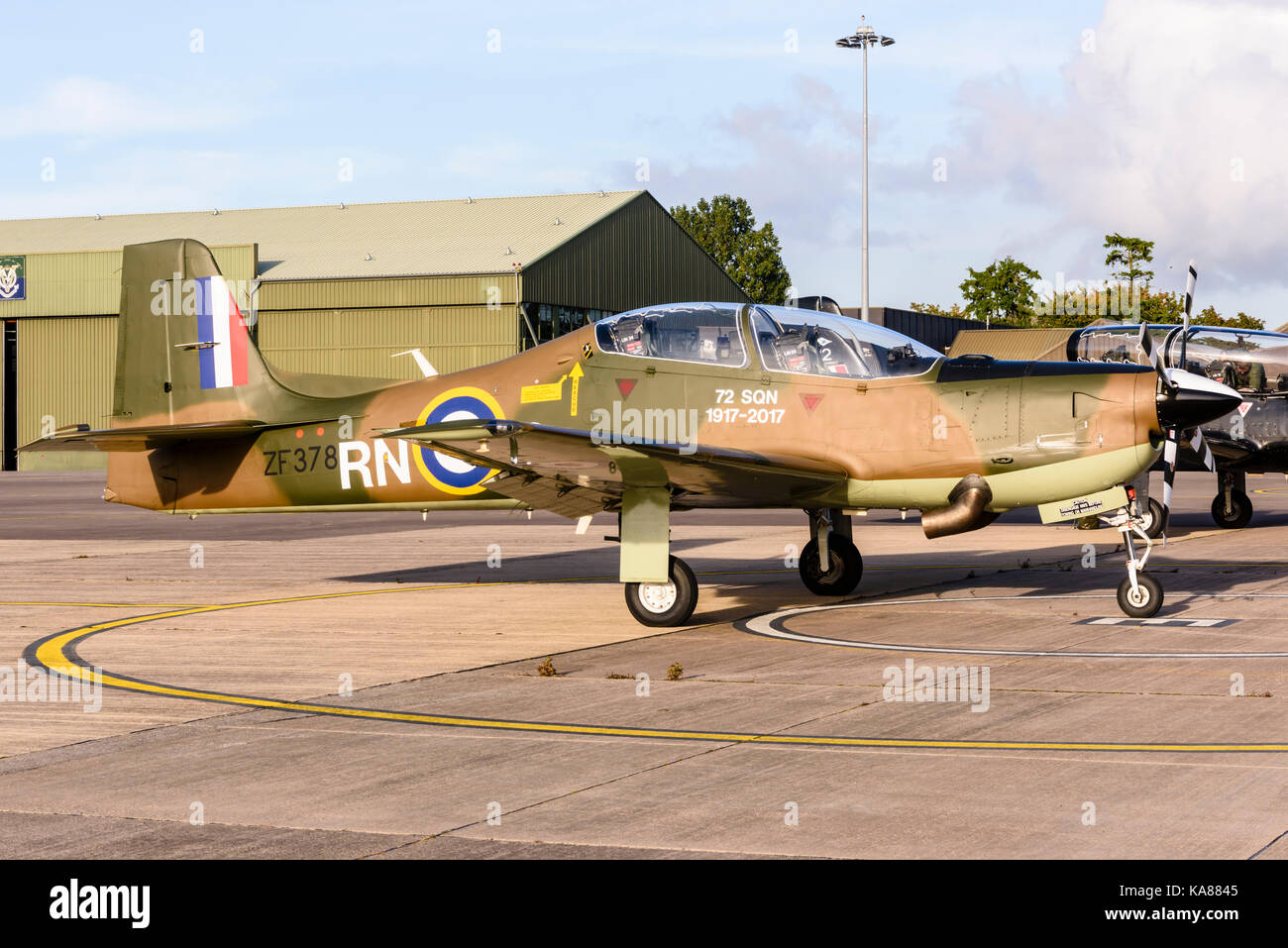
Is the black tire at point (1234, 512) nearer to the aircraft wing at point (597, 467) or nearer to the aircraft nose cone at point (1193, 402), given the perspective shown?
the aircraft nose cone at point (1193, 402)

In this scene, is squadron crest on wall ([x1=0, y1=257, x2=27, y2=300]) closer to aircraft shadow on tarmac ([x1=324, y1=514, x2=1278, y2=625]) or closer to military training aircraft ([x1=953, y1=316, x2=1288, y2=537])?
aircraft shadow on tarmac ([x1=324, y1=514, x2=1278, y2=625])

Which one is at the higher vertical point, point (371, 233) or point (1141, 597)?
point (371, 233)

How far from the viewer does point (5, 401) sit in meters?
63.2

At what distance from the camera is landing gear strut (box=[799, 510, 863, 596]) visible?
15406mm

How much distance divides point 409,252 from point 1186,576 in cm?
4564

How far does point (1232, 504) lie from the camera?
955 inches

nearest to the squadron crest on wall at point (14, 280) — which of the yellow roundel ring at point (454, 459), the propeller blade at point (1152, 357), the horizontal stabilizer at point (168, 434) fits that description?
the horizontal stabilizer at point (168, 434)

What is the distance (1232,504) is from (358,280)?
40.5 metres

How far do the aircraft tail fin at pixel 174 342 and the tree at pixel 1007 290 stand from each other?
206 ft

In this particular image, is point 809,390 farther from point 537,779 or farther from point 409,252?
point 409,252

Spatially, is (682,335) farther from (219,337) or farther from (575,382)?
(219,337)

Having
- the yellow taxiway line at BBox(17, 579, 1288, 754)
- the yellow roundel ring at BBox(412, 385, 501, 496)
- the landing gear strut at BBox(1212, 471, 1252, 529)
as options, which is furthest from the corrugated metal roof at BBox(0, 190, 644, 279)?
the yellow taxiway line at BBox(17, 579, 1288, 754)

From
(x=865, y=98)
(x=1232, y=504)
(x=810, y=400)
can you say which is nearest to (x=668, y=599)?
(x=810, y=400)
